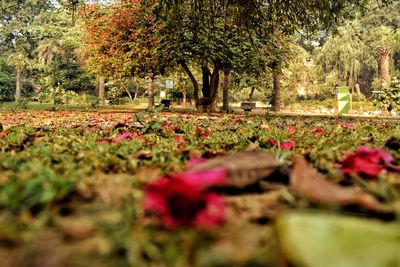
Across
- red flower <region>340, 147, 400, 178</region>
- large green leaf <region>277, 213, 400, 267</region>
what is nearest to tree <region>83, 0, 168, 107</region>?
red flower <region>340, 147, 400, 178</region>

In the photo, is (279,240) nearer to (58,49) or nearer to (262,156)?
(262,156)

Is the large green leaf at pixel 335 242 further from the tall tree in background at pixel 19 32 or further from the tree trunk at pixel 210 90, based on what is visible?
the tall tree in background at pixel 19 32

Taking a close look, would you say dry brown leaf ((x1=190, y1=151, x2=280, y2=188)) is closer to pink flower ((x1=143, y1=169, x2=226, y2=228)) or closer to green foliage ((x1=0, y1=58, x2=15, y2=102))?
pink flower ((x1=143, y1=169, x2=226, y2=228))

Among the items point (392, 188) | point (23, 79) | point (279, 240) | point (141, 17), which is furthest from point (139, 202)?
point (23, 79)

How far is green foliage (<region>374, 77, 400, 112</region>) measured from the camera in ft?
73.2

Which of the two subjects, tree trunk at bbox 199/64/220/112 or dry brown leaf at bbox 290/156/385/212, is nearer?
dry brown leaf at bbox 290/156/385/212

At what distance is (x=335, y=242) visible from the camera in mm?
708

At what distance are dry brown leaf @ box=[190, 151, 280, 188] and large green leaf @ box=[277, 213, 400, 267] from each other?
21.8 inches

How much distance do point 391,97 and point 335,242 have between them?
24.0 metres

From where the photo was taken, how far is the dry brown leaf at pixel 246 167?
1310 millimetres

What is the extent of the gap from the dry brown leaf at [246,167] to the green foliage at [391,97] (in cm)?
2257

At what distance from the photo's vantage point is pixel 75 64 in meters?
49.0

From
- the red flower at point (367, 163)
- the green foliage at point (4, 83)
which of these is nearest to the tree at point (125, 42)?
the red flower at point (367, 163)

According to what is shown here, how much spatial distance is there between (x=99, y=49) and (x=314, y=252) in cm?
2246
